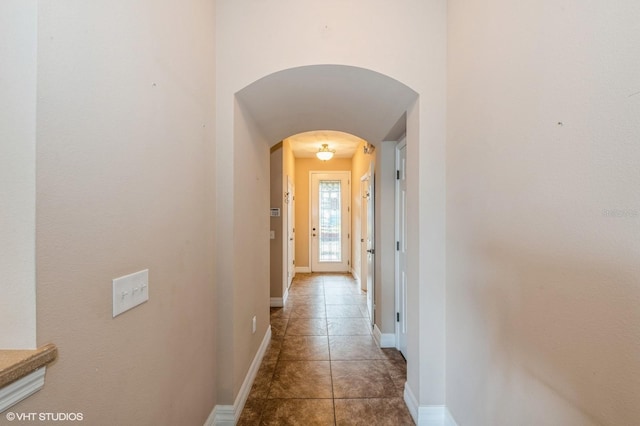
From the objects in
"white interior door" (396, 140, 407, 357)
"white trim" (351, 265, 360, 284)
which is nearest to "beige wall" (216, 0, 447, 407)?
"white interior door" (396, 140, 407, 357)

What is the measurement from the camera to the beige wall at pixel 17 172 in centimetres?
66

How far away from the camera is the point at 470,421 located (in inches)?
58.7

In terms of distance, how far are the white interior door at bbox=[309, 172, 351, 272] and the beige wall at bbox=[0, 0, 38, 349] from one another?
237 inches

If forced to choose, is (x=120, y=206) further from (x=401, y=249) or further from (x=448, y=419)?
(x=401, y=249)

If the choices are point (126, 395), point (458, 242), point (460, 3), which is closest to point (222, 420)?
point (126, 395)

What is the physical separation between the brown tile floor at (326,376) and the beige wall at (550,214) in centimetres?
78

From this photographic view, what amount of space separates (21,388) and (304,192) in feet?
20.0

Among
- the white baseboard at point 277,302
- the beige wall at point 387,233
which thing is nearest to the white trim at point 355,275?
the white baseboard at point 277,302

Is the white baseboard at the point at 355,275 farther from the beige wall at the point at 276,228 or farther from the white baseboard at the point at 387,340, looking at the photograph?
the white baseboard at the point at 387,340

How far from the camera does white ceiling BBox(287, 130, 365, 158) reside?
4.57m

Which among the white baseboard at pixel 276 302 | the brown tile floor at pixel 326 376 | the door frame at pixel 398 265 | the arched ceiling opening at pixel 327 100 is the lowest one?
the brown tile floor at pixel 326 376

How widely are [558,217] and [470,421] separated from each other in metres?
1.25

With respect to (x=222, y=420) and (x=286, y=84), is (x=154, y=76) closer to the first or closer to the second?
(x=286, y=84)

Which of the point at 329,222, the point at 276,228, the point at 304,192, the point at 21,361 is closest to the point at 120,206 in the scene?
the point at 21,361
